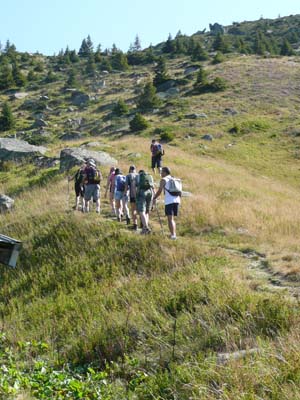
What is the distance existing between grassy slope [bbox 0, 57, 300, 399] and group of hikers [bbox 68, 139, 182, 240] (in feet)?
1.73

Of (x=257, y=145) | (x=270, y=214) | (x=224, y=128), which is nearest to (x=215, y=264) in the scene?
(x=270, y=214)

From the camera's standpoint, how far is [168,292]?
7.80m

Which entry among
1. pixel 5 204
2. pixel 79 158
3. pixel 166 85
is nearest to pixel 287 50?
pixel 166 85

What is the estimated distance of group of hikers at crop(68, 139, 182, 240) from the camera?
10.8 m

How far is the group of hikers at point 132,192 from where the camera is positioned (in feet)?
35.4

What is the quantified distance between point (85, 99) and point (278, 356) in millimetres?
49946

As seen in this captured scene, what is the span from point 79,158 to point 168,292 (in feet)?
43.6

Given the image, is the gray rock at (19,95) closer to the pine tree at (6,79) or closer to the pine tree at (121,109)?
the pine tree at (6,79)

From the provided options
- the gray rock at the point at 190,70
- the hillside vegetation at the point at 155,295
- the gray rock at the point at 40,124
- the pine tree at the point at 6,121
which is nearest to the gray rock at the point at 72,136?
the gray rock at the point at 40,124

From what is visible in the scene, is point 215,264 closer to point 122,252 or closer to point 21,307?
point 122,252

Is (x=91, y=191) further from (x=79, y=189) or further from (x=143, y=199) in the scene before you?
(x=143, y=199)

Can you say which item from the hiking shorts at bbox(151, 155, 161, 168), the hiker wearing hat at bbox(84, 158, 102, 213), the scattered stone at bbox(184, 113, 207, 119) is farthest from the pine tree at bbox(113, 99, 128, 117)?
the hiker wearing hat at bbox(84, 158, 102, 213)

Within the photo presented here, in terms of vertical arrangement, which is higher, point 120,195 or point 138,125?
point 138,125

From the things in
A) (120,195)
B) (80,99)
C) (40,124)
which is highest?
(80,99)
